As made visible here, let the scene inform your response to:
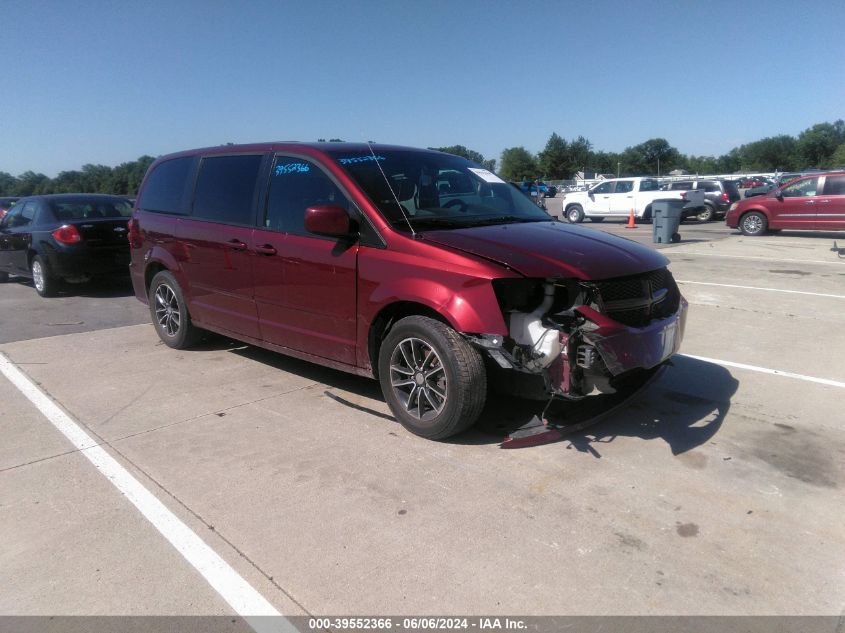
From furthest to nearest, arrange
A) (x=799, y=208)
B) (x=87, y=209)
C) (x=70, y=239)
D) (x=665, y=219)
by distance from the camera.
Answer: (x=799, y=208)
(x=665, y=219)
(x=87, y=209)
(x=70, y=239)

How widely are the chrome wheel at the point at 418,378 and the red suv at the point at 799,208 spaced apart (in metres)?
16.7

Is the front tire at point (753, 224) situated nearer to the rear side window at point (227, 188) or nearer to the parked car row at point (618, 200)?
the parked car row at point (618, 200)

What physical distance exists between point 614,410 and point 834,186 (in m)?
16.5

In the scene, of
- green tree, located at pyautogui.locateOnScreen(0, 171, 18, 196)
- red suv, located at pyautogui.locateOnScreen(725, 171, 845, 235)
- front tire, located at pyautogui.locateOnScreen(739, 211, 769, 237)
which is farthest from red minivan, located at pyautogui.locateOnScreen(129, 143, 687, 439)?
green tree, located at pyautogui.locateOnScreen(0, 171, 18, 196)

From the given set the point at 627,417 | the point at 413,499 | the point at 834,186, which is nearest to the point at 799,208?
the point at 834,186

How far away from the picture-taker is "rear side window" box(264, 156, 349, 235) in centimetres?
443

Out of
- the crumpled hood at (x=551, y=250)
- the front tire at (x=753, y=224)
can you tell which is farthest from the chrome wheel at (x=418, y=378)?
the front tire at (x=753, y=224)

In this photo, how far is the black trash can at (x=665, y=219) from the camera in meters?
16.0

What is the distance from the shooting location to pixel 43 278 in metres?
9.57

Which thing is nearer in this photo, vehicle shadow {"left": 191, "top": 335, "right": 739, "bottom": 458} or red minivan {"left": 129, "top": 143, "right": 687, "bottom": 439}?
red minivan {"left": 129, "top": 143, "right": 687, "bottom": 439}

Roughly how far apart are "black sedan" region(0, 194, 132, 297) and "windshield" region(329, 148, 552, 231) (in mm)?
6270

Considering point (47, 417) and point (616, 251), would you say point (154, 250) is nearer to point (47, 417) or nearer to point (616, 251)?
point (47, 417)

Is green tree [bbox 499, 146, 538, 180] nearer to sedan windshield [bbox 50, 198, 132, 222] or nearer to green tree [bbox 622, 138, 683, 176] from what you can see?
green tree [bbox 622, 138, 683, 176]

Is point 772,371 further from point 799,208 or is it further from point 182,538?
point 799,208
